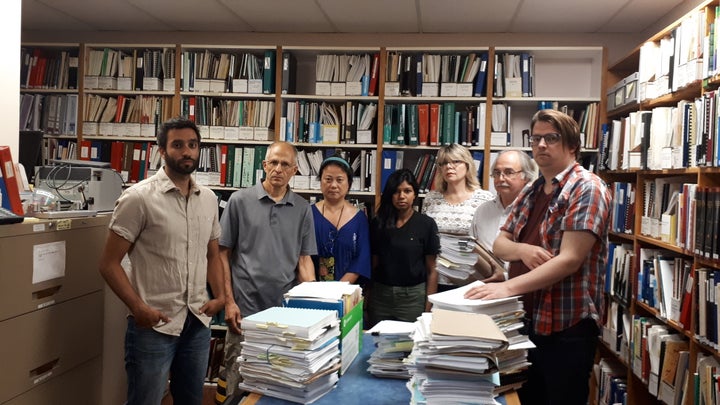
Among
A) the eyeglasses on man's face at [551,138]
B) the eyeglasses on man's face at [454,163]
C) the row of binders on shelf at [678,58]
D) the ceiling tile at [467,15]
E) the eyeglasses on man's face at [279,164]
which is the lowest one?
the eyeglasses on man's face at [279,164]

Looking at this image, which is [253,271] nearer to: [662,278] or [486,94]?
[662,278]

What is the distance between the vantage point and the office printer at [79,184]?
244cm

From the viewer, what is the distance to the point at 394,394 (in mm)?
1477

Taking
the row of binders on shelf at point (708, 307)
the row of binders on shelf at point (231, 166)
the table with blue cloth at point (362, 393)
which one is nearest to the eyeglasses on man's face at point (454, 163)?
the row of binders on shelf at point (708, 307)

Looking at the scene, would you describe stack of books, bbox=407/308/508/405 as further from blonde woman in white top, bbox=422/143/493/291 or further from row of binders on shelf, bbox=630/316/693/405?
row of binders on shelf, bbox=630/316/693/405

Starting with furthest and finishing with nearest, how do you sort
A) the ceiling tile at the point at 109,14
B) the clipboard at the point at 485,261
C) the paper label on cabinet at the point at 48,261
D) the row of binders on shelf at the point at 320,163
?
the row of binders on shelf at the point at 320,163, the ceiling tile at the point at 109,14, the clipboard at the point at 485,261, the paper label on cabinet at the point at 48,261

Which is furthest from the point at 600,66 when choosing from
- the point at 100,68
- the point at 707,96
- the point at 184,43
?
the point at 100,68

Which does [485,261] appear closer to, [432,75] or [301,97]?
[432,75]

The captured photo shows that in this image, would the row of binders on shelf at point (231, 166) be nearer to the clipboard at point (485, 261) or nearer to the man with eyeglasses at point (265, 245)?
the man with eyeglasses at point (265, 245)

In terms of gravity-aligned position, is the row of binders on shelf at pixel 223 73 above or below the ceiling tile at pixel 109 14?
below

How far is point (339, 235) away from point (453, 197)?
0.77 m

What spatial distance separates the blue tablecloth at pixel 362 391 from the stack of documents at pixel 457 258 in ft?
3.67

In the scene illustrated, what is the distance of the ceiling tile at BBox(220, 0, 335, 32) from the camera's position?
11.8 feet

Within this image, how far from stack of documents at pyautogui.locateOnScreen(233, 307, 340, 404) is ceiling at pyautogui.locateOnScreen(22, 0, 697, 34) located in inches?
105
